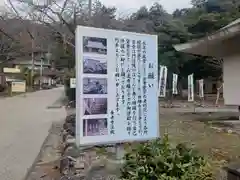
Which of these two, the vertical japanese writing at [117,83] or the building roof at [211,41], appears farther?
the building roof at [211,41]

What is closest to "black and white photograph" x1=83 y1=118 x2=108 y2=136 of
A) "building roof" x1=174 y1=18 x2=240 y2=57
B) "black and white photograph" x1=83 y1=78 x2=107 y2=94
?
"black and white photograph" x1=83 y1=78 x2=107 y2=94

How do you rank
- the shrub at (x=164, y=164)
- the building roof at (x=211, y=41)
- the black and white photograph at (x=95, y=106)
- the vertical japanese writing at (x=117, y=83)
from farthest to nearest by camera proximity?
the building roof at (x=211, y=41), the vertical japanese writing at (x=117, y=83), the black and white photograph at (x=95, y=106), the shrub at (x=164, y=164)

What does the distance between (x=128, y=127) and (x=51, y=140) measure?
18.5 feet

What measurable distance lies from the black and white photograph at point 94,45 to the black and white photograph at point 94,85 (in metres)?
0.34

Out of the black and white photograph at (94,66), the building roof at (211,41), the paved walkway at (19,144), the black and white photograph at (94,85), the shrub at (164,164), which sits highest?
the building roof at (211,41)

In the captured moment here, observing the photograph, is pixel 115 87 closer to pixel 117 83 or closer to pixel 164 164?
pixel 117 83

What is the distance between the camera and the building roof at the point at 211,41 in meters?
→ 7.67

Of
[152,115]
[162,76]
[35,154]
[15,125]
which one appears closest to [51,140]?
[35,154]

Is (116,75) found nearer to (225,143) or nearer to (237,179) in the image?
(237,179)

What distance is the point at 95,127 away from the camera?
393 cm

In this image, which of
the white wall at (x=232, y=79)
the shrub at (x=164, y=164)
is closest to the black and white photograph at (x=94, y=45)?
the shrub at (x=164, y=164)

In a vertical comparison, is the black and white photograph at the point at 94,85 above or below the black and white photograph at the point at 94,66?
below

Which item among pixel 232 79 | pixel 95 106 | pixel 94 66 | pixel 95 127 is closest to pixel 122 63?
pixel 94 66

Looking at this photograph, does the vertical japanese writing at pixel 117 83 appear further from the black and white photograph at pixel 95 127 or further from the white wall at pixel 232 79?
the white wall at pixel 232 79
